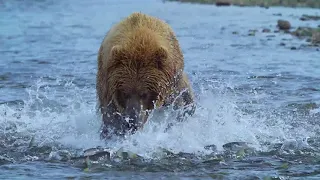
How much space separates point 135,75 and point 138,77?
0.04m

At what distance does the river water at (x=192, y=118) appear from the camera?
786 cm

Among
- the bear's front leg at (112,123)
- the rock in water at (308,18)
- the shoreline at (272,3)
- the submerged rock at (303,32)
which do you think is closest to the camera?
the bear's front leg at (112,123)

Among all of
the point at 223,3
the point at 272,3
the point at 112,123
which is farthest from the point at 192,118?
the point at 223,3

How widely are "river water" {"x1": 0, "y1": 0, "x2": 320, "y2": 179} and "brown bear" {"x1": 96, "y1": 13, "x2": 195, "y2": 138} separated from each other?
324mm

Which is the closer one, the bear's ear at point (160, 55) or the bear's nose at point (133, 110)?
the bear's ear at point (160, 55)

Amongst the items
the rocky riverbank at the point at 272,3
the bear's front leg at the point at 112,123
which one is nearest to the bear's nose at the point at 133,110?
the bear's front leg at the point at 112,123

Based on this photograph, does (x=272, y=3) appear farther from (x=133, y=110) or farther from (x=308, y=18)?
(x=133, y=110)

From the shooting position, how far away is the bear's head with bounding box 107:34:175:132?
320 inches

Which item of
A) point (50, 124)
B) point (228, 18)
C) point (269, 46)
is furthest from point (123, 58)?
point (228, 18)

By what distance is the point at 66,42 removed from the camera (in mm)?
22781

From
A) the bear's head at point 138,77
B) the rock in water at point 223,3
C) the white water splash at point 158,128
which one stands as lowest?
the rock in water at point 223,3

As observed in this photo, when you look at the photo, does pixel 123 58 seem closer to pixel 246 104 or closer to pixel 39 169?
pixel 39 169

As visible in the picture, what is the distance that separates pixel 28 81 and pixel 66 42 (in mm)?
8190

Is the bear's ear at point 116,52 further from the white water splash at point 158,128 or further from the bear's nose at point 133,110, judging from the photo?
the white water splash at point 158,128
